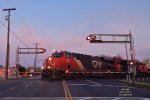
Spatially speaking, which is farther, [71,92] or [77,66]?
[77,66]

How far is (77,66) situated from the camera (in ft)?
191

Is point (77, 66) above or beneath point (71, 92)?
above

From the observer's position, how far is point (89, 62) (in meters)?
61.8

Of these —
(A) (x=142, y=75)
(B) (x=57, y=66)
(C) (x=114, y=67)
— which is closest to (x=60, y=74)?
(B) (x=57, y=66)

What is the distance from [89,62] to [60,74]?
312 inches

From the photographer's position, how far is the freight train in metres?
54.8

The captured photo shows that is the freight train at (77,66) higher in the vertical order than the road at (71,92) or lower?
higher

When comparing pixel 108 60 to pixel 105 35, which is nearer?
pixel 105 35

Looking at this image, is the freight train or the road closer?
the road

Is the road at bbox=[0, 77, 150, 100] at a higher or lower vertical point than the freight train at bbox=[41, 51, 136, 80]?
lower

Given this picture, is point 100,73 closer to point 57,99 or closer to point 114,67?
point 114,67

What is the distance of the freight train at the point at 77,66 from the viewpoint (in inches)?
2157

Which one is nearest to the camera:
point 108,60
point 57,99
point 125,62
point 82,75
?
point 57,99

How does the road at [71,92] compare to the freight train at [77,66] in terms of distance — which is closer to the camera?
the road at [71,92]
